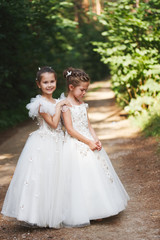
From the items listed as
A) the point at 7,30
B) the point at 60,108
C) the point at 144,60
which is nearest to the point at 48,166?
the point at 60,108

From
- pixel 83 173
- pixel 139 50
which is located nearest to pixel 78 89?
pixel 83 173

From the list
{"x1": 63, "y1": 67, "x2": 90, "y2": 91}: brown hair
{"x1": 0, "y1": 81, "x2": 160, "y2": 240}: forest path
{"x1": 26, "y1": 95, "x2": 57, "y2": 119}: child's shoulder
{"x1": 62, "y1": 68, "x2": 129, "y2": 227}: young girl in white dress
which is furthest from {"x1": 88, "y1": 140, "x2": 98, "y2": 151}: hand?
{"x1": 0, "y1": 81, "x2": 160, "y2": 240}: forest path

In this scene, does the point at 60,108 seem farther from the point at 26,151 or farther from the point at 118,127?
the point at 118,127

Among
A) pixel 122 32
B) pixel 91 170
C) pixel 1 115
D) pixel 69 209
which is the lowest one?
pixel 1 115

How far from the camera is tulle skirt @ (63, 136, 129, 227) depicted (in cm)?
359

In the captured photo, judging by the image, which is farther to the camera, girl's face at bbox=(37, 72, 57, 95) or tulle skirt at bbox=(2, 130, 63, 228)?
girl's face at bbox=(37, 72, 57, 95)

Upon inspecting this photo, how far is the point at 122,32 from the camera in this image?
366 inches

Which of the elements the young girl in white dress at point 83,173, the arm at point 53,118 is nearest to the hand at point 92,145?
the young girl in white dress at point 83,173

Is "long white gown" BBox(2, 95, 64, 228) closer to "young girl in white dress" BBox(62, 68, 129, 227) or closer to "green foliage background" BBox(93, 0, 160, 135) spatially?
"young girl in white dress" BBox(62, 68, 129, 227)

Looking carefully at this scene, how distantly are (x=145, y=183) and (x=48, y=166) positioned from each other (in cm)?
213

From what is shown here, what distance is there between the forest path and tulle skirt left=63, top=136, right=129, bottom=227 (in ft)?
0.54

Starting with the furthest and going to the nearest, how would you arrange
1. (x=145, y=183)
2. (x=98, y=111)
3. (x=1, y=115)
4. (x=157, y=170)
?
(x=98, y=111)
(x=1, y=115)
(x=157, y=170)
(x=145, y=183)

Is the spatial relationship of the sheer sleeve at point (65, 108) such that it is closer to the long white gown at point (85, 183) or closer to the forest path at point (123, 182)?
the long white gown at point (85, 183)

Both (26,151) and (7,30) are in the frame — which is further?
(7,30)
